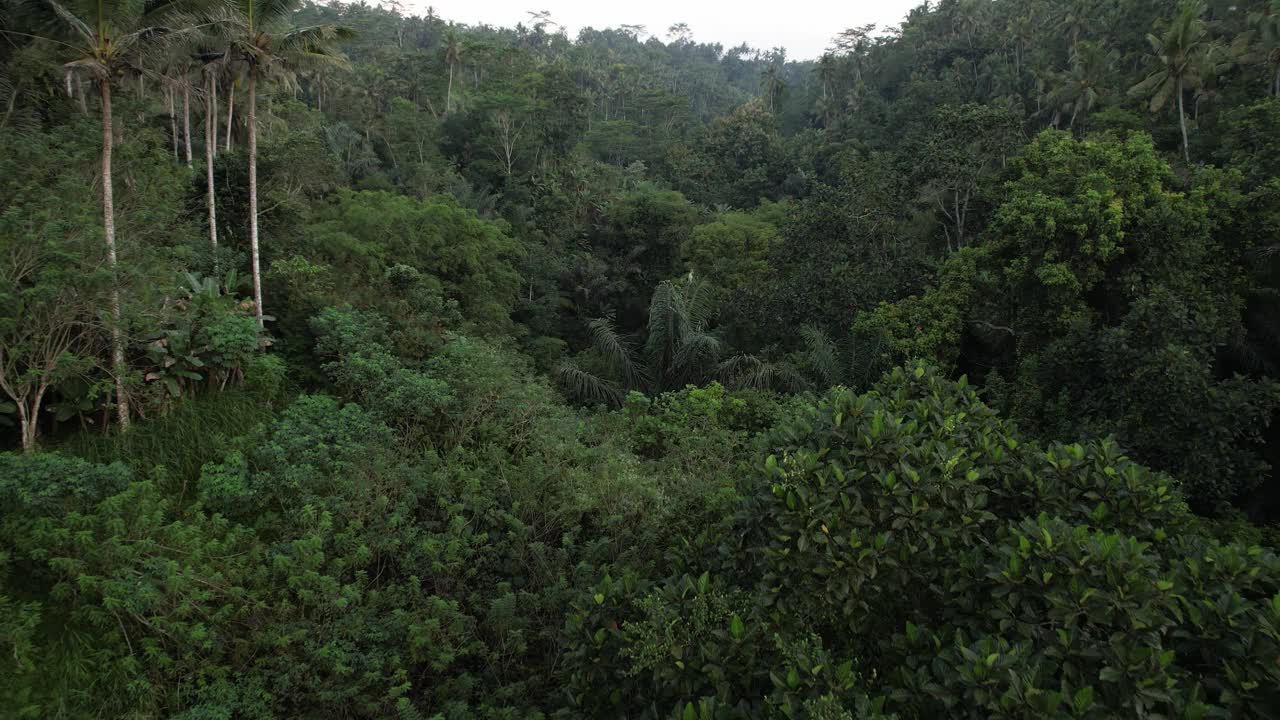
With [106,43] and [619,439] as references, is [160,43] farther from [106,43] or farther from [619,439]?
[619,439]

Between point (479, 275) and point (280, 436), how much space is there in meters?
9.00

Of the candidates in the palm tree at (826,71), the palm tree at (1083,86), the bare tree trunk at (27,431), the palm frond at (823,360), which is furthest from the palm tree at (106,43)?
the palm tree at (826,71)

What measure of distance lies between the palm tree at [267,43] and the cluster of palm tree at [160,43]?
1 cm

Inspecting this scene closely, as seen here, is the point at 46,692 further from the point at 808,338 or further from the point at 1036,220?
the point at 1036,220

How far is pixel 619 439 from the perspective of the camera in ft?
29.8

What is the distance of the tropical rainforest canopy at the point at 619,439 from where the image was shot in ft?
11.2

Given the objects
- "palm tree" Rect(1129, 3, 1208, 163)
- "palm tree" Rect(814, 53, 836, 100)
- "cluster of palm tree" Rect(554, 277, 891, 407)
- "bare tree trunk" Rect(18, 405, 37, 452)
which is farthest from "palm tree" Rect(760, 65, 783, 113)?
"bare tree trunk" Rect(18, 405, 37, 452)

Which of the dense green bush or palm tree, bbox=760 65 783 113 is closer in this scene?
the dense green bush

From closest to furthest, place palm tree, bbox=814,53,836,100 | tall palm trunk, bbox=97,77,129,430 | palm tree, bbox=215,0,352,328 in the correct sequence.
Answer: tall palm trunk, bbox=97,77,129,430
palm tree, bbox=215,0,352,328
palm tree, bbox=814,53,836,100

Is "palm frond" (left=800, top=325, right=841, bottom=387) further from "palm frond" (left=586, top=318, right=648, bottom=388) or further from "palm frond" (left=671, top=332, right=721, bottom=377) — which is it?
"palm frond" (left=586, top=318, right=648, bottom=388)

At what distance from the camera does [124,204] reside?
9102 mm

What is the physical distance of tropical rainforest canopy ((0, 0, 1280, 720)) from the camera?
11.2 ft

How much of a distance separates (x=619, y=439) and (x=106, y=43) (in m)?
6.99

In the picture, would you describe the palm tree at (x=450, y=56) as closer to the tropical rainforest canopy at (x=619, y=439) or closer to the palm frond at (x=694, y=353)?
the tropical rainforest canopy at (x=619, y=439)
